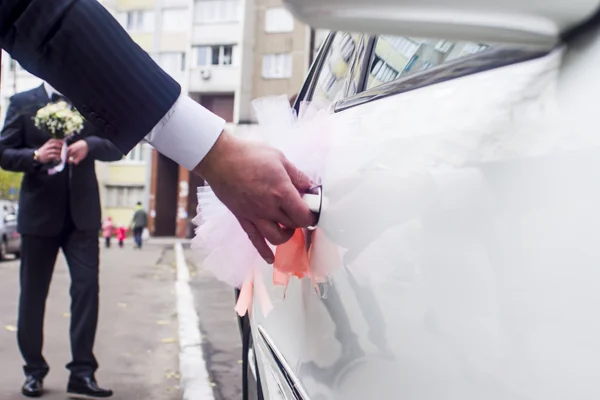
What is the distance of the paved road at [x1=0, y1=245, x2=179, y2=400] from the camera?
12.7 ft

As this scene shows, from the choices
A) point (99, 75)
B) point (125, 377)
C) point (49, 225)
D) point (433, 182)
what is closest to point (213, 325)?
point (125, 377)

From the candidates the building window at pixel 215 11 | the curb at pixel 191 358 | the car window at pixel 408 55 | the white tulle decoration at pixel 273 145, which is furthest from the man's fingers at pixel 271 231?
the building window at pixel 215 11

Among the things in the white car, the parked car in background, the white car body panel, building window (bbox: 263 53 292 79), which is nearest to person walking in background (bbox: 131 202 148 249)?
the parked car in background

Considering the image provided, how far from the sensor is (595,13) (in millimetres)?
663

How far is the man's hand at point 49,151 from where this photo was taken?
350 cm

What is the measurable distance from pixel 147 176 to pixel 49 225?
36.9 meters

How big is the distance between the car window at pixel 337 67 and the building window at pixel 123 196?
42921 mm

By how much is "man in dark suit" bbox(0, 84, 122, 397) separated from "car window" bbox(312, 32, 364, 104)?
5.11ft

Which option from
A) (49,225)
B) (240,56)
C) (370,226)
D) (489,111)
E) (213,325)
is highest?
(240,56)

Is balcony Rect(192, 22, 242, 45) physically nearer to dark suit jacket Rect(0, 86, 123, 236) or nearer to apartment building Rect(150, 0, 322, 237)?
apartment building Rect(150, 0, 322, 237)

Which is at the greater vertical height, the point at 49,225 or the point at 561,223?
the point at 561,223

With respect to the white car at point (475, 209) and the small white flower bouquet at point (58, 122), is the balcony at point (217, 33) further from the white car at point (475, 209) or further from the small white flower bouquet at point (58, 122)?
the white car at point (475, 209)

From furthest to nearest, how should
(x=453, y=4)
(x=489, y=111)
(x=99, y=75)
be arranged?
(x=99, y=75)
(x=489, y=111)
(x=453, y=4)

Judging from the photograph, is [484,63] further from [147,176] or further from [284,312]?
[147,176]
